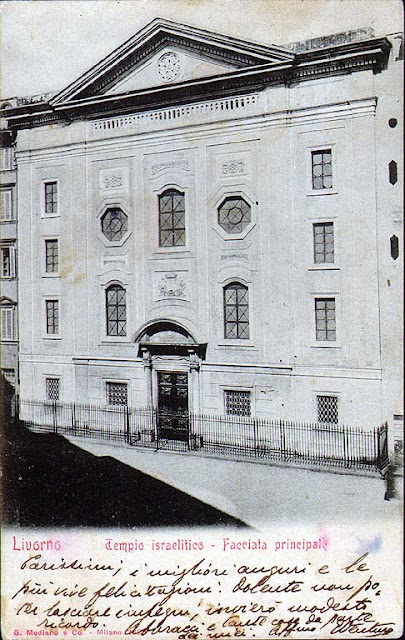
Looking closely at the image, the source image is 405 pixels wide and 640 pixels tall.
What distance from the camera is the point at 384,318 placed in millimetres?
4645

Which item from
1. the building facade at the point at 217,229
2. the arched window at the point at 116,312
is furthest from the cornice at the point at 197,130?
the arched window at the point at 116,312

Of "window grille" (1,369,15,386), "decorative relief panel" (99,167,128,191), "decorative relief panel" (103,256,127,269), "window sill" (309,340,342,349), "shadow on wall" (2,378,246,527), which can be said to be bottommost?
"shadow on wall" (2,378,246,527)

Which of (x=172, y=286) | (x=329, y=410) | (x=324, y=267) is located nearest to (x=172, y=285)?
(x=172, y=286)

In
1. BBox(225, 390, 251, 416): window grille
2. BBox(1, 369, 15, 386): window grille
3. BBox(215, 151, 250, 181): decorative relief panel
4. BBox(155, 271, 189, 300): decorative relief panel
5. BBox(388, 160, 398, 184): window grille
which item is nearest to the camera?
BBox(388, 160, 398, 184): window grille

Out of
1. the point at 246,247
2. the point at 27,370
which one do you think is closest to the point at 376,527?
the point at 246,247

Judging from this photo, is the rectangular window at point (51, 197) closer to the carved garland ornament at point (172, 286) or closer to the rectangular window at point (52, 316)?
the rectangular window at point (52, 316)

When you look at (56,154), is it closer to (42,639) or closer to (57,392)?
(57,392)

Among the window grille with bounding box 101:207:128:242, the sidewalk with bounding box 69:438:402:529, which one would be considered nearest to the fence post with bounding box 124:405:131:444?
the sidewalk with bounding box 69:438:402:529

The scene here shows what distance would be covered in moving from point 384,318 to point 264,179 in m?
1.47

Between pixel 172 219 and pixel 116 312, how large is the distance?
980mm

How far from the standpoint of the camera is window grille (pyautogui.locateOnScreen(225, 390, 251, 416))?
5.04m

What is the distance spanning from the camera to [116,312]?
17.7ft

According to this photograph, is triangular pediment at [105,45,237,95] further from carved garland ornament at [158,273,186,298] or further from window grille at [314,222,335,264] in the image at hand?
carved garland ornament at [158,273,186,298]

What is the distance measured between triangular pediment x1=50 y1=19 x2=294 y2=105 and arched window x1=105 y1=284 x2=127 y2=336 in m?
1.75
